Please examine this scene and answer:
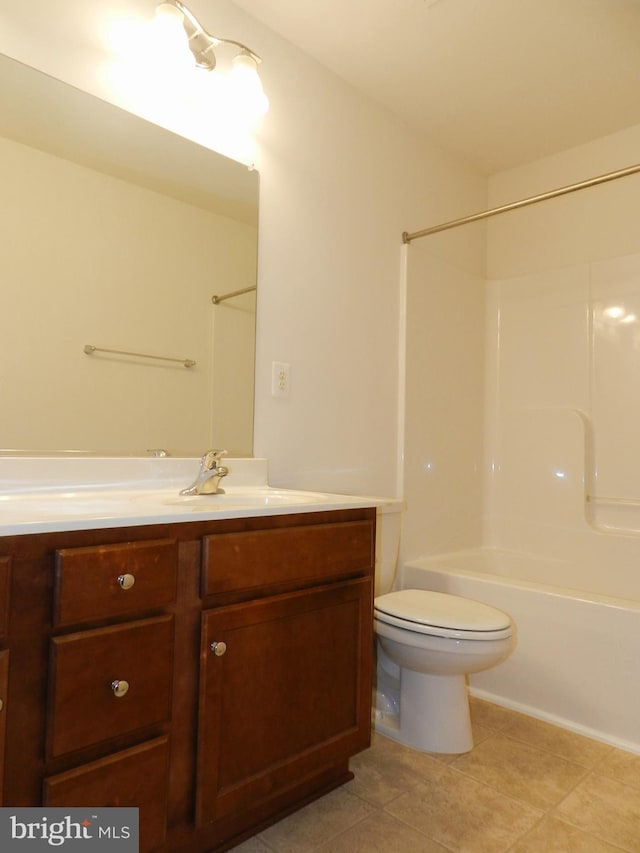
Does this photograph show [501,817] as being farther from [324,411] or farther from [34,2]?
[34,2]

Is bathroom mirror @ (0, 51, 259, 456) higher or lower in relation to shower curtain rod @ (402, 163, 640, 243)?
lower

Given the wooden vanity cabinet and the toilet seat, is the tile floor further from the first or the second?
the toilet seat

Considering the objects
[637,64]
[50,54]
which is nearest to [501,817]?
[50,54]

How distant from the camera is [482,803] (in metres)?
1.45

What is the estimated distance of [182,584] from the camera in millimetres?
1051

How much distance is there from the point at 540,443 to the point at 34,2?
2420 millimetres

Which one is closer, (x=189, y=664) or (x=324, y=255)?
(x=189, y=664)

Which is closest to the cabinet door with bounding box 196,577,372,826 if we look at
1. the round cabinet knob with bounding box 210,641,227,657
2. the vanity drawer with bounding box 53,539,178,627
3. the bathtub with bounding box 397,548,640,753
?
the round cabinet knob with bounding box 210,641,227,657

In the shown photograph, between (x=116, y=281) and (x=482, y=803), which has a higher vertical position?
(x=116, y=281)

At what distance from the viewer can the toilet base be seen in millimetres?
1706

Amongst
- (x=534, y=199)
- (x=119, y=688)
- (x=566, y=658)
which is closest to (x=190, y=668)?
(x=119, y=688)

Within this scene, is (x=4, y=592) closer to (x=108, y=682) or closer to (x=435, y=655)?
(x=108, y=682)

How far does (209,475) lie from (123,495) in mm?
228

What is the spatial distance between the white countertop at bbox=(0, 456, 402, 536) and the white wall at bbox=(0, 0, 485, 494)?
232 mm
